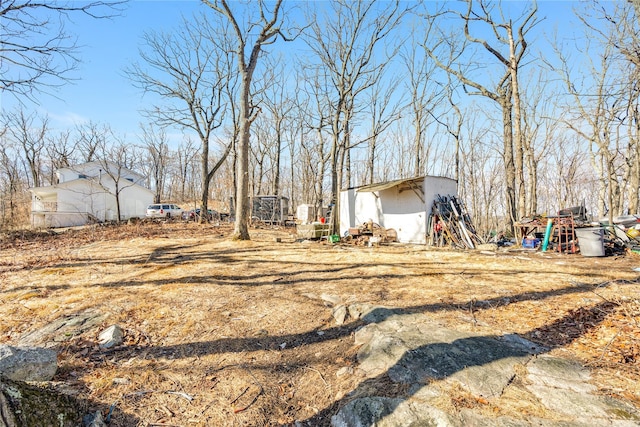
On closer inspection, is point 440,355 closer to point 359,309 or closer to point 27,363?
point 359,309

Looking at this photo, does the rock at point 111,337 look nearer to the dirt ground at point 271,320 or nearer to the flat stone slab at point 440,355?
the dirt ground at point 271,320

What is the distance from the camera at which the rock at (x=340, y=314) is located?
3.69 metres

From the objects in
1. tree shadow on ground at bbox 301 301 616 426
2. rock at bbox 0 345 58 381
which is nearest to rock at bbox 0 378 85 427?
rock at bbox 0 345 58 381

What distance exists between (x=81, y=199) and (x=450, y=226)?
26.9 metres

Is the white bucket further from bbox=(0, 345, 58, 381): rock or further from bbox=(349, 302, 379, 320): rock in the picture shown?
bbox=(0, 345, 58, 381): rock

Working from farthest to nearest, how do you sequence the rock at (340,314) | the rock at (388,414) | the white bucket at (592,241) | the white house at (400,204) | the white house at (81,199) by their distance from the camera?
the white house at (81,199)
the white house at (400,204)
the white bucket at (592,241)
the rock at (340,314)
the rock at (388,414)

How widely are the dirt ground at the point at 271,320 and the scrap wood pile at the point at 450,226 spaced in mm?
3165

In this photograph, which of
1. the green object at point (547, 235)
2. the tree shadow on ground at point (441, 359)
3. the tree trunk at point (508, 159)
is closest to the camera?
the tree shadow on ground at point (441, 359)

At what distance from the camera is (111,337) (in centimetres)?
328

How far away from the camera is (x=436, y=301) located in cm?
427

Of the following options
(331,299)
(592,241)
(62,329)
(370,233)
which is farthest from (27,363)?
(592,241)

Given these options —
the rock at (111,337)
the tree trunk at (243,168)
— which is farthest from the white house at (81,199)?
the rock at (111,337)

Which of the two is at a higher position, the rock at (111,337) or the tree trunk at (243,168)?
the tree trunk at (243,168)

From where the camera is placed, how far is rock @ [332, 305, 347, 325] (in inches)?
145
